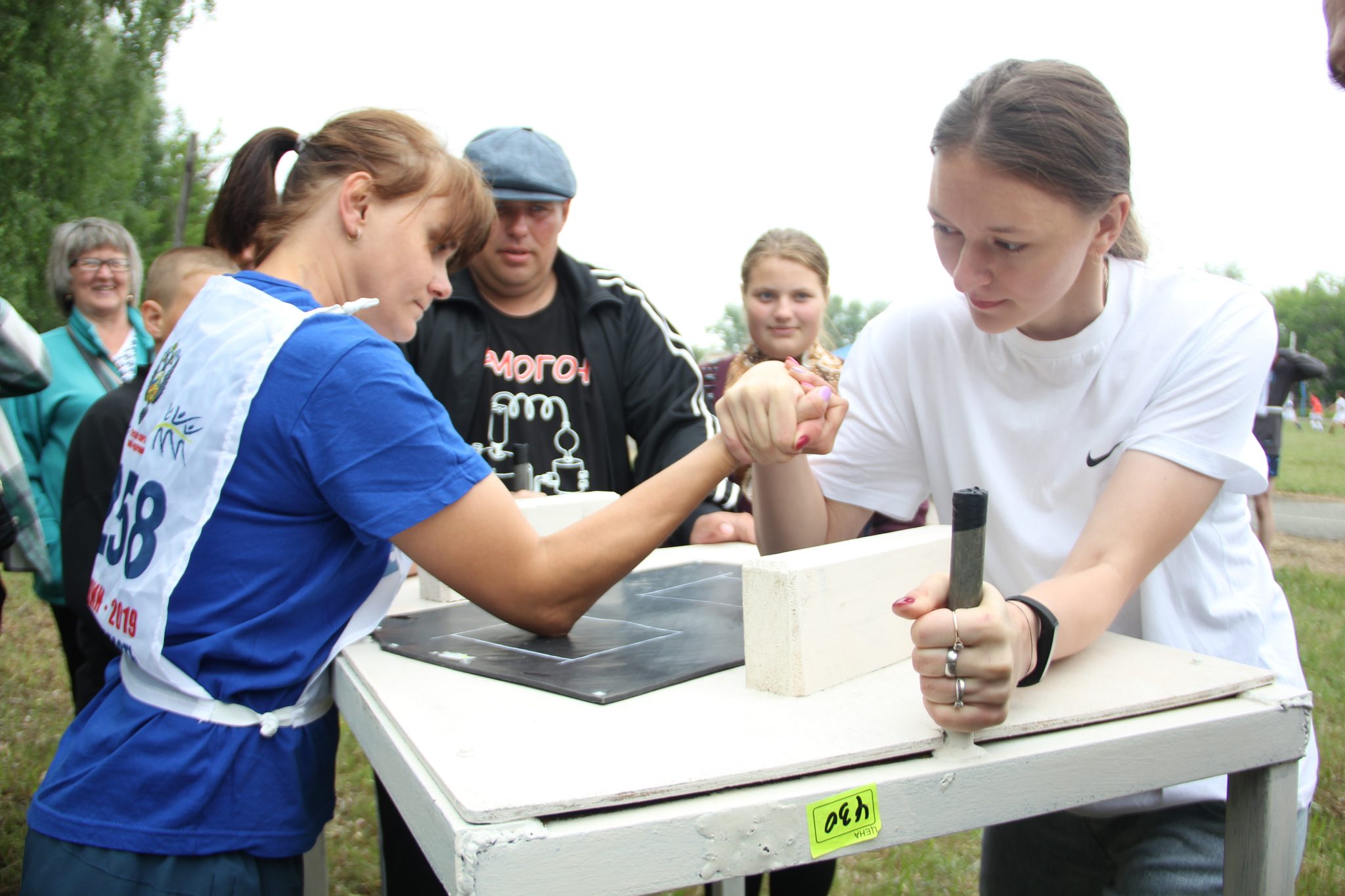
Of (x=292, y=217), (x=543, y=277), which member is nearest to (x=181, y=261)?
(x=543, y=277)

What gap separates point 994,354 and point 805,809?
975 millimetres

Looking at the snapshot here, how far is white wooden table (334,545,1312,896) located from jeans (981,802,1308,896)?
9cm

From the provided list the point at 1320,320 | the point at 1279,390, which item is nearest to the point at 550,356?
the point at 1279,390

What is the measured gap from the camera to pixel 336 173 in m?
1.52

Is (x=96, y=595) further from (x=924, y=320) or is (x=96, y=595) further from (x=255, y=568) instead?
(x=924, y=320)

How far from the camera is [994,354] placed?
1.64m

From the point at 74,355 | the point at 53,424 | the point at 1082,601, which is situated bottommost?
the point at 53,424

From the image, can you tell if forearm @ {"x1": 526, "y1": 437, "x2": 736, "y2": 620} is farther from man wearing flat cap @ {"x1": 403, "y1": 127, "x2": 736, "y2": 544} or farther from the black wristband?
man wearing flat cap @ {"x1": 403, "y1": 127, "x2": 736, "y2": 544}

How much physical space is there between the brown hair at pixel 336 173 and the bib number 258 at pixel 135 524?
1.34ft

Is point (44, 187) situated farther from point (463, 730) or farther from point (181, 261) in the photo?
point (463, 730)

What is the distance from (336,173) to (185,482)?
54 centimetres

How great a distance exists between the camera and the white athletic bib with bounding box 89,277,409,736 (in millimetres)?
1242

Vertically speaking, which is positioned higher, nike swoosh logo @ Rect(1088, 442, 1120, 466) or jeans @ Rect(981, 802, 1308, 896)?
nike swoosh logo @ Rect(1088, 442, 1120, 466)

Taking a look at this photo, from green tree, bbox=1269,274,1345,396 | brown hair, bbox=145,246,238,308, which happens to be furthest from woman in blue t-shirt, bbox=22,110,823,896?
green tree, bbox=1269,274,1345,396
